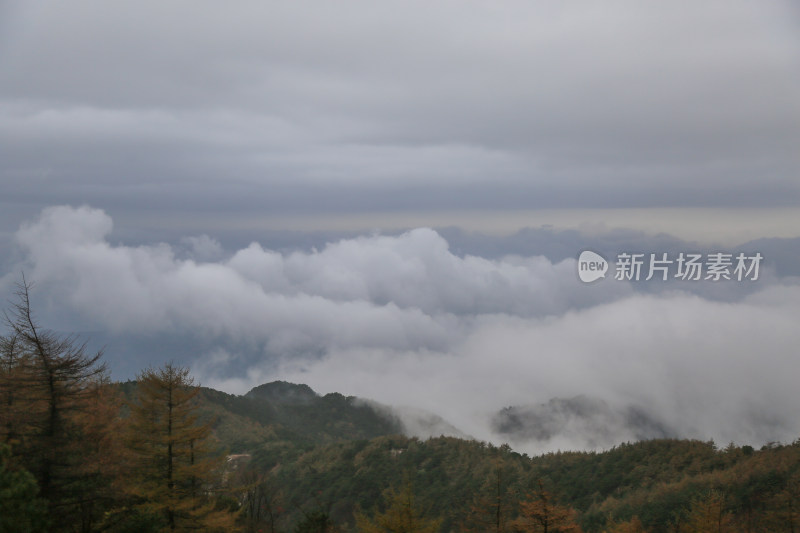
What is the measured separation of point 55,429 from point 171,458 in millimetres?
5478

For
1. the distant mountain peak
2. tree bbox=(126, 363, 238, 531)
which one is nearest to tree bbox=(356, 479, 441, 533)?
tree bbox=(126, 363, 238, 531)

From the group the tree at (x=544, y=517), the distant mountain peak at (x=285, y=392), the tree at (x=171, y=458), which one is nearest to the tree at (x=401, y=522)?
the tree at (x=544, y=517)

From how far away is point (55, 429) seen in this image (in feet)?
66.8

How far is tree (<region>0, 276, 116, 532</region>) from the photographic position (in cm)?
1986

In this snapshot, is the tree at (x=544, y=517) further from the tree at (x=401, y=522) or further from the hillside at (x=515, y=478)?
the hillside at (x=515, y=478)

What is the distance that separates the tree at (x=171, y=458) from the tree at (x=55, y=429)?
248 centimetres

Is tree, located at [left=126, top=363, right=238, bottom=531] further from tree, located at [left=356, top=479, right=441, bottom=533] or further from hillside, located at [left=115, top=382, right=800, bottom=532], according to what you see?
hillside, located at [left=115, top=382, right=800, bottom=532]

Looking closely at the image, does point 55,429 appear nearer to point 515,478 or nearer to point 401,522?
point 401,522

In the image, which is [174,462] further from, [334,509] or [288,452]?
[288,452]

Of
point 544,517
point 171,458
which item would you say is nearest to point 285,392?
point 171,458

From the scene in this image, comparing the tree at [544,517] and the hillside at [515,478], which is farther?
the hillside at [515,478]

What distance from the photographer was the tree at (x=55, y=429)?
19.9m

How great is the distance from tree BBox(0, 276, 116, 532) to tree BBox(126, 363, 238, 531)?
2.48 metres

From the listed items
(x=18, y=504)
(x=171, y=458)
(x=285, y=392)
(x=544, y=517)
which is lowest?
(x=544, y=517)
